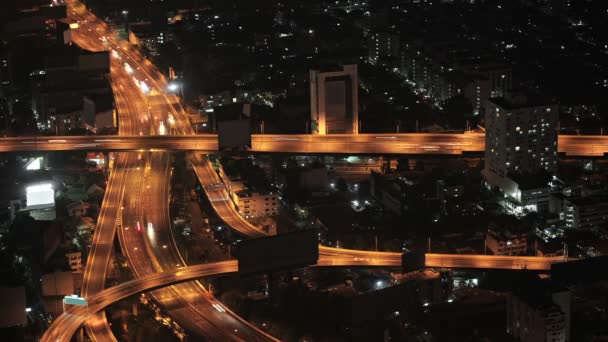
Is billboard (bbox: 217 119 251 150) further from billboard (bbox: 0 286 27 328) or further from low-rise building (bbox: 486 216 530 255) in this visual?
billboard (bbox: 0 286 27 328)

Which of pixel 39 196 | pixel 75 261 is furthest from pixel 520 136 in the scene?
pixel 39 196

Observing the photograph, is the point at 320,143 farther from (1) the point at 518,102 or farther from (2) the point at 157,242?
(2) the point at 157,242

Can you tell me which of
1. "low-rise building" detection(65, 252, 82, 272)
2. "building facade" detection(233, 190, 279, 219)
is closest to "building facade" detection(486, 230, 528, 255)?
"building facade" detection(233, 190, 279, 219)

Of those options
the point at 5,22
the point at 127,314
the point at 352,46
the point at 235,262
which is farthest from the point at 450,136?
the point at 5,22

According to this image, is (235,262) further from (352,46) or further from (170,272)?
(352,46)

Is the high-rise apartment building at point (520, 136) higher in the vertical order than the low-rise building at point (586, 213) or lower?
higher

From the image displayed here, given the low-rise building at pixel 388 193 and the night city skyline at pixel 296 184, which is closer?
the night city skyline at pixel 296 184

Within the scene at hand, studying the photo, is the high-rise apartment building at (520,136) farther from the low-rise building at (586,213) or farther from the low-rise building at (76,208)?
the low-rise building at (76,208)

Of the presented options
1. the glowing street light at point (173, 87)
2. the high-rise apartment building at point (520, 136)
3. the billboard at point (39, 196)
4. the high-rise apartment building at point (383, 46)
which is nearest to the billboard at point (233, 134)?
the billboard at point (39, 196)
